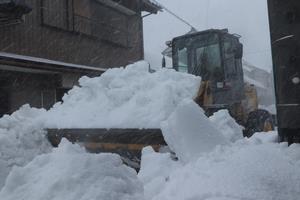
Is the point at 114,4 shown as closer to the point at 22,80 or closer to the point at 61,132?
the point at 22,80

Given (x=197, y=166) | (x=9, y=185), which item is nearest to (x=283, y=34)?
(x=197, y=166)

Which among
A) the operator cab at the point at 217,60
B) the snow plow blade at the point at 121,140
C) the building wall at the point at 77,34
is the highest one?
the building wall at the point at 77,34

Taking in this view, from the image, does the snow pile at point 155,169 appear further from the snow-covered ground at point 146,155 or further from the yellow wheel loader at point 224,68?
the yellow wheel loader at point 224,68

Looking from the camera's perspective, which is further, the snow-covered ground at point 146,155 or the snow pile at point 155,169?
the snow pile at point 155,169

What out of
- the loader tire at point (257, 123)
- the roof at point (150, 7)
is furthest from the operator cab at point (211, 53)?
the roof at point (150, 7)

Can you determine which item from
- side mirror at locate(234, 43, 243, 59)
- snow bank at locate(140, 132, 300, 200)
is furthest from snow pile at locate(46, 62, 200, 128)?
side mirror at locate(234, 43, 243, 59)

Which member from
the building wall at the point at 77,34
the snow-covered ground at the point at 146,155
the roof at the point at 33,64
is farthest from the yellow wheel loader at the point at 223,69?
the building wall at the point at 77,34

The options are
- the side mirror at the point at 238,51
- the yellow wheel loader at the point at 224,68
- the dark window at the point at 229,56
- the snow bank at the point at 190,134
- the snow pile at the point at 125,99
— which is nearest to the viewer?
the snow bank at the point at 190,134

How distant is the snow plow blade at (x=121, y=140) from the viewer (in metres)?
5.06

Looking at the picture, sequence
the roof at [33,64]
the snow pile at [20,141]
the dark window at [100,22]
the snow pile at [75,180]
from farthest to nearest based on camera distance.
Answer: the dark window at [100,22] → the roof at [33,64] → the snow pile at [20,141] → the snow pile at [75,180]

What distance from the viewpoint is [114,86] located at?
6.12 m

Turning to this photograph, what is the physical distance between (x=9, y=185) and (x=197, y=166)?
4.61 ft

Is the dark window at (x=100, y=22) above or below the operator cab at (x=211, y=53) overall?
above

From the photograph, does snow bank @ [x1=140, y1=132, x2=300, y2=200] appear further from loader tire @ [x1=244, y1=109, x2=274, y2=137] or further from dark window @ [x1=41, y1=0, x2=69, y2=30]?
dark window @ [x1=41, y1=0, x2=69, y2=30]
